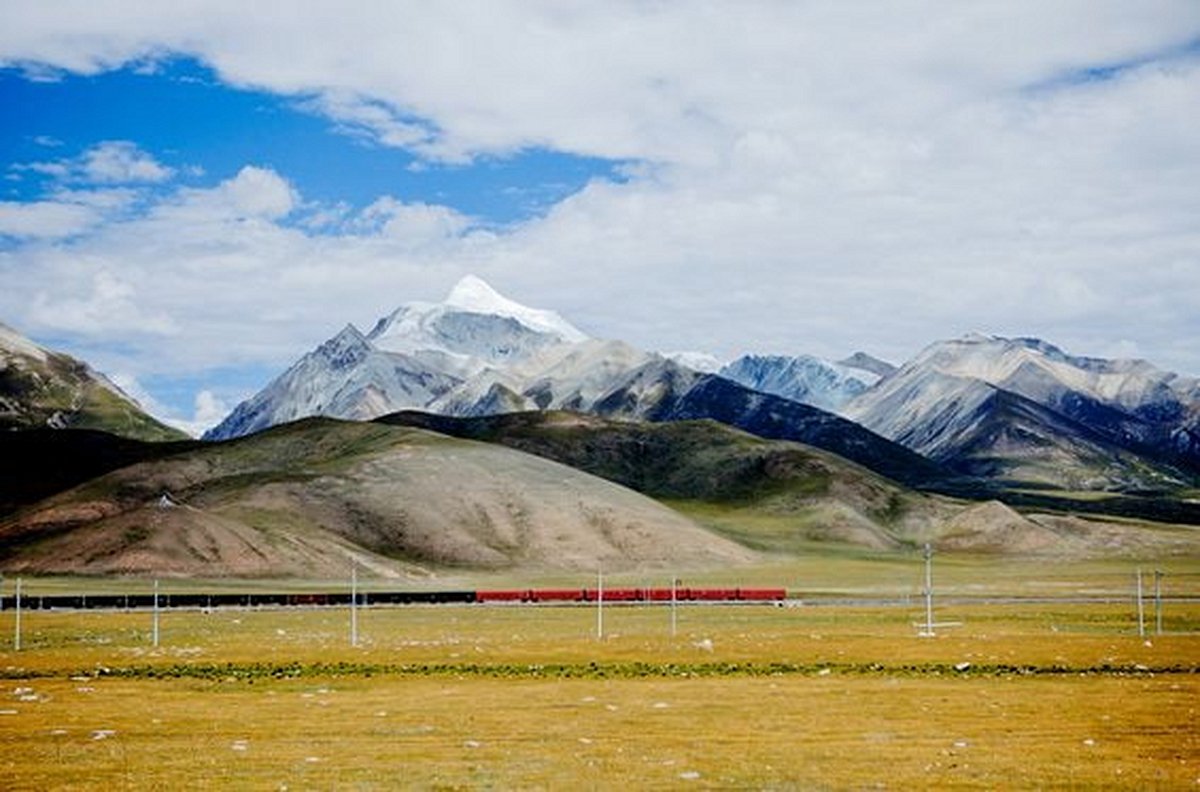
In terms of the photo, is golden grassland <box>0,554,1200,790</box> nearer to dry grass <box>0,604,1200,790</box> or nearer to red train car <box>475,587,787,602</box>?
dry grass <box>0,604,1200,790</box>

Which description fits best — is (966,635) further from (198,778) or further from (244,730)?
(198,778)

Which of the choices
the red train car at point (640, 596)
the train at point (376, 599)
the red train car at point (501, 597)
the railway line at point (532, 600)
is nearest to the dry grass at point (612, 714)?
the railway line at point (532, 600)

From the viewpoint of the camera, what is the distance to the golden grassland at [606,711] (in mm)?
26797

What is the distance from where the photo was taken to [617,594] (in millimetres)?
133625

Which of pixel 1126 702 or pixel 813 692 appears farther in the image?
pixel 813 692

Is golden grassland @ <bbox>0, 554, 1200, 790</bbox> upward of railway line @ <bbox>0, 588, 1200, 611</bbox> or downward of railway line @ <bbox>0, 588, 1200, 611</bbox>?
upward

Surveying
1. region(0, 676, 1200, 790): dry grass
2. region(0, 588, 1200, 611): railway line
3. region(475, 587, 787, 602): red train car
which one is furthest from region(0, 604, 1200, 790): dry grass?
region(475, 587, 787, 602): red train car

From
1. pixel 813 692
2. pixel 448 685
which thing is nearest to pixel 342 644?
pixel 448 685

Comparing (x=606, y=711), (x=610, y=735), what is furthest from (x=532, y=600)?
(x=610, y=735)

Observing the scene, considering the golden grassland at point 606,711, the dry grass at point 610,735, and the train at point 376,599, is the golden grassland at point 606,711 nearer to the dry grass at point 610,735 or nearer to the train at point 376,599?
the dry grass at point 610,735

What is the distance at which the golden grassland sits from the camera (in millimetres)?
26797

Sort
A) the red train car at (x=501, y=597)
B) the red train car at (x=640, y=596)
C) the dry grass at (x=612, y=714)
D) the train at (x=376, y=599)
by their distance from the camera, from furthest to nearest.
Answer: the red train car at (x=501, y=597) < the red train car at (x=640, y=596) < the train at (x=376, y=599) < the dry grass at (x=612, y=714)

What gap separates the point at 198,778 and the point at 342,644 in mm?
45859

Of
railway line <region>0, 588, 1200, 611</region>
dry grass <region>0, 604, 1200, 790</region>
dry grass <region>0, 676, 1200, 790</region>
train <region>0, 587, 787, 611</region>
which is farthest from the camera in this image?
train <region>0, 587, 787, 611</region>
